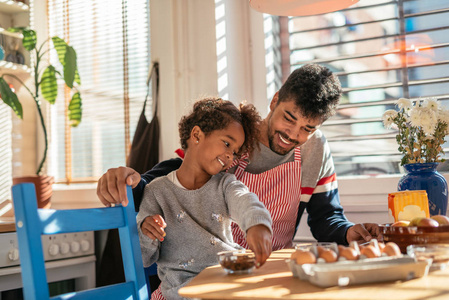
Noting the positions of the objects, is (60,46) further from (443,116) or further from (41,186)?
(443,116)

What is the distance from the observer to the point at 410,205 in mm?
1353

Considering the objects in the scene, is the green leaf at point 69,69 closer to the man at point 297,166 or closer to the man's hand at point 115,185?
the man at point 297,166

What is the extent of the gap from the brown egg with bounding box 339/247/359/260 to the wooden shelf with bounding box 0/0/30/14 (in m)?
2.59

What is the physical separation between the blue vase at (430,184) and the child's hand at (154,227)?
80 centimetres

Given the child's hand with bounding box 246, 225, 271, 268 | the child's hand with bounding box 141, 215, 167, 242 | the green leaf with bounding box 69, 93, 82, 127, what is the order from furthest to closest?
the green leaf with bounding box 69, 93, 82, 127, the child's hand with bounding box 141, 215, 167, 242, the child's hand with bounding box 246, 225, 271, 268

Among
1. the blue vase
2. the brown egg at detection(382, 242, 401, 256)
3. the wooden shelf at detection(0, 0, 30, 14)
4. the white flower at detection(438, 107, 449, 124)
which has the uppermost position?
the wooden shelf at detection(0, 0, 30, 14)

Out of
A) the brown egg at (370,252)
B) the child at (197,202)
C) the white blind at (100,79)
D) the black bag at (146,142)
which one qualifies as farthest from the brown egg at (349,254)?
the white blind at (100,79)

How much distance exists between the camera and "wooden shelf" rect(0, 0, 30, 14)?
9.30 feet

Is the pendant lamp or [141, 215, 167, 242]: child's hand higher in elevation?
the pendant lamp

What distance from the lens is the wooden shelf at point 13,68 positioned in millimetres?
2689

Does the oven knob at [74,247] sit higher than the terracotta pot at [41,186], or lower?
lower

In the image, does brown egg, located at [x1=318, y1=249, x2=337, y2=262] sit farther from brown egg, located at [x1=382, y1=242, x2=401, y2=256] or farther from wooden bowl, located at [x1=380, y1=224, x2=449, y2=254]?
wooden bowl, located at [x1=380, y1=224, x2=449, y2=254]

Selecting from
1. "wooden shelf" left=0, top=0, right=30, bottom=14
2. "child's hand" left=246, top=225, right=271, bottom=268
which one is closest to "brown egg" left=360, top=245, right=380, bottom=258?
"child's hand" left=246, top=225, right=271, bottom=268

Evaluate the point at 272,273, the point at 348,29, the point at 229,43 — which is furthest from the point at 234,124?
the point at 348,29
